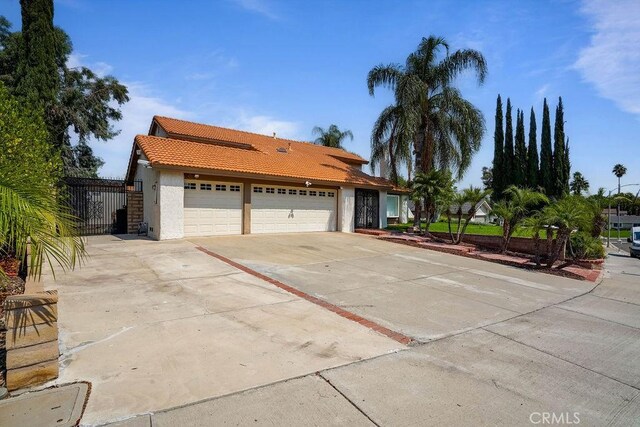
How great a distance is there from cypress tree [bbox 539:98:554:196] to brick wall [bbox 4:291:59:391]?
39089 mm

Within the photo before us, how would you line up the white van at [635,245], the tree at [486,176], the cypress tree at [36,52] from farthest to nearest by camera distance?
the tree at [486,176], the white van at [635,245], the cypress tree at [36,52]

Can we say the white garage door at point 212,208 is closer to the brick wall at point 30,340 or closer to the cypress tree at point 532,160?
the brick wall at point 30,340

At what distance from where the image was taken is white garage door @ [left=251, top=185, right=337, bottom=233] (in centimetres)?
1678

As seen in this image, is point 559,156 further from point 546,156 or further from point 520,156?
point 520,156

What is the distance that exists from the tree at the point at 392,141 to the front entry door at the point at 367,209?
1.84 meters

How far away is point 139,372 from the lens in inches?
144

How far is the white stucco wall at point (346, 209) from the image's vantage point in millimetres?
19953

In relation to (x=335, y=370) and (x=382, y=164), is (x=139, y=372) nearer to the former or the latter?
(x=335, y=370)

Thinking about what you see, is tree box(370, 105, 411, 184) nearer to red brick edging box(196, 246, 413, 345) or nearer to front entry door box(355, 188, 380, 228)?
front entry door box(355, 188, 380, 228)

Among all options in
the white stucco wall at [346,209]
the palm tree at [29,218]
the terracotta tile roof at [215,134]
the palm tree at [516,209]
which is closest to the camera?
the palm tree at [29,218]

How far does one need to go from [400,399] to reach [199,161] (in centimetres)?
1350

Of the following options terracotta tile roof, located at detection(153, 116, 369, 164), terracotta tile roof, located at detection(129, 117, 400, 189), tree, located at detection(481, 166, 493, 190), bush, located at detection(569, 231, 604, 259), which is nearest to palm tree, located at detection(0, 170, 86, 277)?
terracotta tile roof, located at detection(129, 117, 400, 189)

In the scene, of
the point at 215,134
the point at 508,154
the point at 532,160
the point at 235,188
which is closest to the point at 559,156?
the point at 532,160

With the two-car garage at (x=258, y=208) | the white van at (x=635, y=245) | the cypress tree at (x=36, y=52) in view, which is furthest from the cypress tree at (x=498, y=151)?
the cypress tree at (x=36, y=52)
